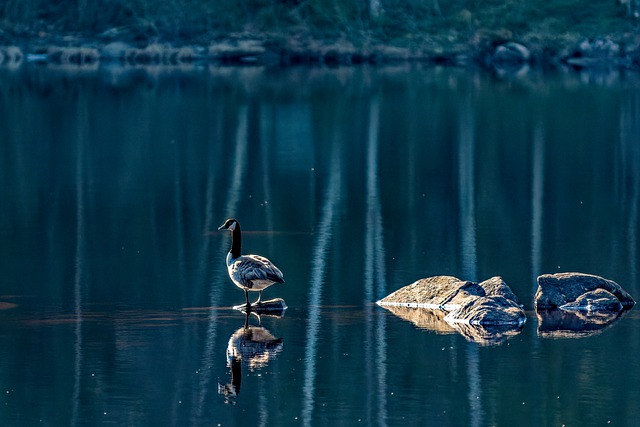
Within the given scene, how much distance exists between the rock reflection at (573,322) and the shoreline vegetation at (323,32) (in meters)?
73.2

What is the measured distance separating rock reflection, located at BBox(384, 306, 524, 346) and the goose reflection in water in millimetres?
1932

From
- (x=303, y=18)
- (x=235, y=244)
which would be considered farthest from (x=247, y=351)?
(x=303, y=18)

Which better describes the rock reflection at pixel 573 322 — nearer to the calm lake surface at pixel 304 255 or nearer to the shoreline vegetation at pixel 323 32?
the calm lake surface at pixel 304 255

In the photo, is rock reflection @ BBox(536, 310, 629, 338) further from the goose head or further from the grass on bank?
the grass on bank

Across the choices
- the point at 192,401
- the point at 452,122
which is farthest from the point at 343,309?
the point at 452,122

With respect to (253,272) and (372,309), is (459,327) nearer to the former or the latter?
(372,309)

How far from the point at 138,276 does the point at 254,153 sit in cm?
1996

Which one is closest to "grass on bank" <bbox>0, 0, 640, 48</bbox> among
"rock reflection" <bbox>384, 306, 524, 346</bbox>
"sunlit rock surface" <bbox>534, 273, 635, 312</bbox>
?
"sunlit rock surface" <bbox>534, 273, 635, 312</bbox>

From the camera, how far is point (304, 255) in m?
24.8

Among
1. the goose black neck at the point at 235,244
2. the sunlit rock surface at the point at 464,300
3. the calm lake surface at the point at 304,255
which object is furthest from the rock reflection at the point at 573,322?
the goose black neck at the point at 235,244

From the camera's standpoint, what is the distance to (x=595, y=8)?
10519 cm

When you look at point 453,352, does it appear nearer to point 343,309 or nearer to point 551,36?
point 343,309

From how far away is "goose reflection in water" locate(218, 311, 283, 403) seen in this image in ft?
52.6

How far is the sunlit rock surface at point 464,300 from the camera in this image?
18906 mm
